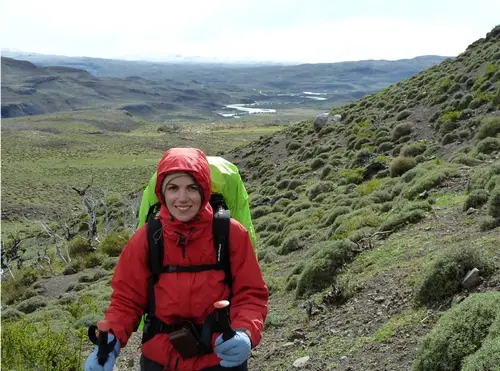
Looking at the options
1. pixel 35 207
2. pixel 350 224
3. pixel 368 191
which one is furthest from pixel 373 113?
pixel 35 207

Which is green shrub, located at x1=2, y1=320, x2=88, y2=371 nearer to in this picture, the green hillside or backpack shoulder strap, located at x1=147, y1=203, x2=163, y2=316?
the green hillside

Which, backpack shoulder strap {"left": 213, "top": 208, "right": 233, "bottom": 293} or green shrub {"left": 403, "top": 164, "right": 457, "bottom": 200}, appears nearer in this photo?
backpack shoulder strap {"left": 213, "top": 208, "right": 233, "bottom": 293}

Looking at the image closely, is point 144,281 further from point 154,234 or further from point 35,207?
point 35,207

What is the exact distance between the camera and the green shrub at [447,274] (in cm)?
554

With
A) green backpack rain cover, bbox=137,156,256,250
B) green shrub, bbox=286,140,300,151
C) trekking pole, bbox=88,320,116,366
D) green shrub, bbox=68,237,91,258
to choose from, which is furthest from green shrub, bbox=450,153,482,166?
green shrub, bbox=286,140,300,151

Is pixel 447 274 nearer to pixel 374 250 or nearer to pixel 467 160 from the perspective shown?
pixel 374 250

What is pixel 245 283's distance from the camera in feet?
10.7

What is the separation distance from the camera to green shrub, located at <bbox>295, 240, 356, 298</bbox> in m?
8.25

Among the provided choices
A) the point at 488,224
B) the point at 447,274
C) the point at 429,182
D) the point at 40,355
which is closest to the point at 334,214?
the point at 429,182

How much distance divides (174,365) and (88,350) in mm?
6561

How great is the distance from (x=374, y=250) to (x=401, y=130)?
53.2 feet

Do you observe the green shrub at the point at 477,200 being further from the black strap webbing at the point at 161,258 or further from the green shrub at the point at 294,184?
the green shrub at the point at 294,184

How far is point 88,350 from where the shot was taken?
882 centimetres

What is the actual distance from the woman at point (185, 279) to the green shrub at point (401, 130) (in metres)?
21.4
